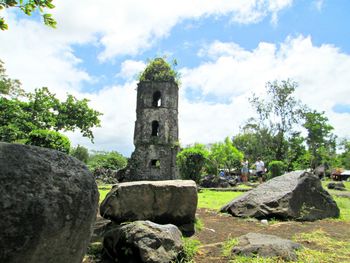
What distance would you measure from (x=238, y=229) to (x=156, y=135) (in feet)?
56.5

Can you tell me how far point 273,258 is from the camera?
11.6ft

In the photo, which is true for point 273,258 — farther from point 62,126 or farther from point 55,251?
point 62,126

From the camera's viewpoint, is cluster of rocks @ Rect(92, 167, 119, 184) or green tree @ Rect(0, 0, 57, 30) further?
cluster of rocks @ Rect(92, 167, 119, 184)

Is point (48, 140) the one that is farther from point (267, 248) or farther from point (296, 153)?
point (296, 153)

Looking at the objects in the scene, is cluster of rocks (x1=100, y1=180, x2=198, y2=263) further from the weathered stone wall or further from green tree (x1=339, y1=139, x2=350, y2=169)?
green tree (x1=339, y1=139, x2=350, y2=169)

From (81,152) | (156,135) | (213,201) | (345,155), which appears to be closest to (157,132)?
(156,135)

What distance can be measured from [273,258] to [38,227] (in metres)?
2.45

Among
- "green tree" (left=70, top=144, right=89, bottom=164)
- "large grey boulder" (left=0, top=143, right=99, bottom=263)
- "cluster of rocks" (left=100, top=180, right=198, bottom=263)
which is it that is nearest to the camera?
"large grey boulder" (left=0, top=143, right=99, bottom=263)

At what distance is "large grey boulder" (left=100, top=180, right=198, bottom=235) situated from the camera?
543 centimetres

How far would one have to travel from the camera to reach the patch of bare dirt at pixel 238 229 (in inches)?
172

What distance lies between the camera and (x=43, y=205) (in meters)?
2.31

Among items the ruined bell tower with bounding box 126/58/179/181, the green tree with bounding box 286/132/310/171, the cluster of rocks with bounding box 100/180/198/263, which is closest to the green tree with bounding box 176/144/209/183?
the ruined bell tower with bounding box 126/58/179/181

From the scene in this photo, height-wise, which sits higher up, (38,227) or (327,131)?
(327,131)

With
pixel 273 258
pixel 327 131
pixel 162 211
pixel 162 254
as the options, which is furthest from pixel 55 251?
pixel 327 131
